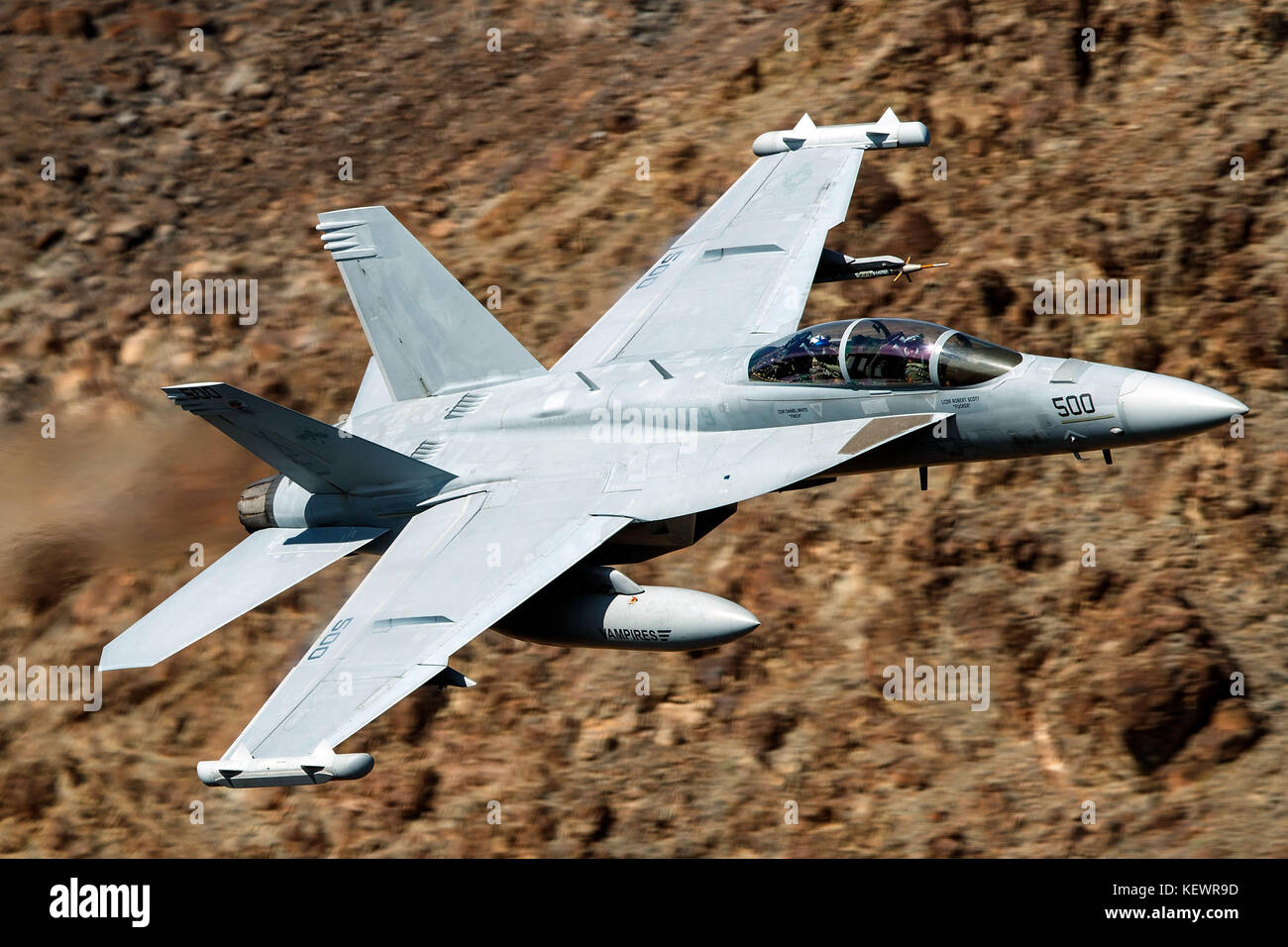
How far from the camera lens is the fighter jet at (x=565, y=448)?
52.5 ft

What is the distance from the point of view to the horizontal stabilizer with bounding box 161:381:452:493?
1769cm

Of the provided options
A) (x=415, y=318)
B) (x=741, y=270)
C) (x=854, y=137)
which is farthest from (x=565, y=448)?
(x=854, y=137)

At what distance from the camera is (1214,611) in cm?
2348

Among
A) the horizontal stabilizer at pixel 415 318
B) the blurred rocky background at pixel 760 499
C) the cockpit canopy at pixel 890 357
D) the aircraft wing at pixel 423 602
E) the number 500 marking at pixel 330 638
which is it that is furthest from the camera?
the blurred rocky background at pixel 760 499

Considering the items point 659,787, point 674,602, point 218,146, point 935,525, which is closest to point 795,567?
point 935,525

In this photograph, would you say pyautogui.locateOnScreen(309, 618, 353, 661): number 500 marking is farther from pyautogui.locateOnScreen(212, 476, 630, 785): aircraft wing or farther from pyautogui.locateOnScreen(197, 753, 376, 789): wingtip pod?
pyautogui.locateOnScreen(197, 753, 376, 789): wingtip pod

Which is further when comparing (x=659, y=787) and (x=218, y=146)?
(x=218, y=146)

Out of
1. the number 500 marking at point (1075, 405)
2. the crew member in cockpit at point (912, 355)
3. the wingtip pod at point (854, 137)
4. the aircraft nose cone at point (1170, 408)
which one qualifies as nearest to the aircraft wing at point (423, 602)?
the crew member in cockpit at point (912, 355)

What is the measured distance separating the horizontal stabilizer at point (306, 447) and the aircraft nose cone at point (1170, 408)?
8.08 metres

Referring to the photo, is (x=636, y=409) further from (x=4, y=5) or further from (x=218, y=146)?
(x=4, y=5)

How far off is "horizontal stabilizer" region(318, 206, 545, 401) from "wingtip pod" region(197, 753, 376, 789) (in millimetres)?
6934

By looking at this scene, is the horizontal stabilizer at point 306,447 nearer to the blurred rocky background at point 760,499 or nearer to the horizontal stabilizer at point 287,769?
the horizontal stabilizer at point 287,769

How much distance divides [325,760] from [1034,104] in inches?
781

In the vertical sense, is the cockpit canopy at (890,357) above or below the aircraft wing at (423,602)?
above
